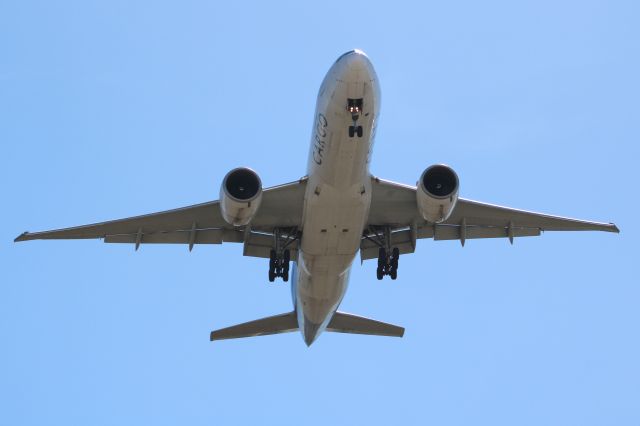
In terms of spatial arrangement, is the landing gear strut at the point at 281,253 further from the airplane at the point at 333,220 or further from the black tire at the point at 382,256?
the black tire at the point at 382,256

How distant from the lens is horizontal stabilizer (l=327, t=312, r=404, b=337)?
30.8 meters

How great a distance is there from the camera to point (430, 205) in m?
24.3

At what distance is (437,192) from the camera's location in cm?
2450

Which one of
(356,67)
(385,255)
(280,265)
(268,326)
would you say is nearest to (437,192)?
(385,255)

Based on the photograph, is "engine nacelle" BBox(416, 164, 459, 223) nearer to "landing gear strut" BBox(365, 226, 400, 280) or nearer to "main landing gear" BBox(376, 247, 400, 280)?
"landing gear strut" BBox(365, 226, 400, 280)

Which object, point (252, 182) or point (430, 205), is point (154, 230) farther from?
point (430, 205)

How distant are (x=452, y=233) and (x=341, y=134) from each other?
7.23 meters

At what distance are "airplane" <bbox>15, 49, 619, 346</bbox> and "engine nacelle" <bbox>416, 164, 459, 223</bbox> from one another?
0.02m

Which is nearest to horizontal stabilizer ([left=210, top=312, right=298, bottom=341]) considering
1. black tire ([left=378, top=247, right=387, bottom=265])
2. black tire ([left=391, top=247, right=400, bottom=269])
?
black tire ([left=378, top=247, right=387, bottom=265])

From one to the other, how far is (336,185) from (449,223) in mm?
5869

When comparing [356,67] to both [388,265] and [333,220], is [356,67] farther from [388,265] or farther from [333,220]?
[388,265]

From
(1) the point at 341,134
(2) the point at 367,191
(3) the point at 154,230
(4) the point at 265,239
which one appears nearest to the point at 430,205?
(2) the point at 367,191

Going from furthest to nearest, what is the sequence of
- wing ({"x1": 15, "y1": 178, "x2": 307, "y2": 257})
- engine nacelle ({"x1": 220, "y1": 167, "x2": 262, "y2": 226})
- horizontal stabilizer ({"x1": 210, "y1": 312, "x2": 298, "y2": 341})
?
horizontal stabilizer ({"x1": 210, "y1": 312, "x2": 298, "y2": 341}) < wing ({"x1": 15, "y1": 178, "x2": 307, "y2": 257}) < engine nacelle ({"x1": 220, "y1": 167, "x2": 262, "y2": 226})

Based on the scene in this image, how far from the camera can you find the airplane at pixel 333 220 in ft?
74.6
